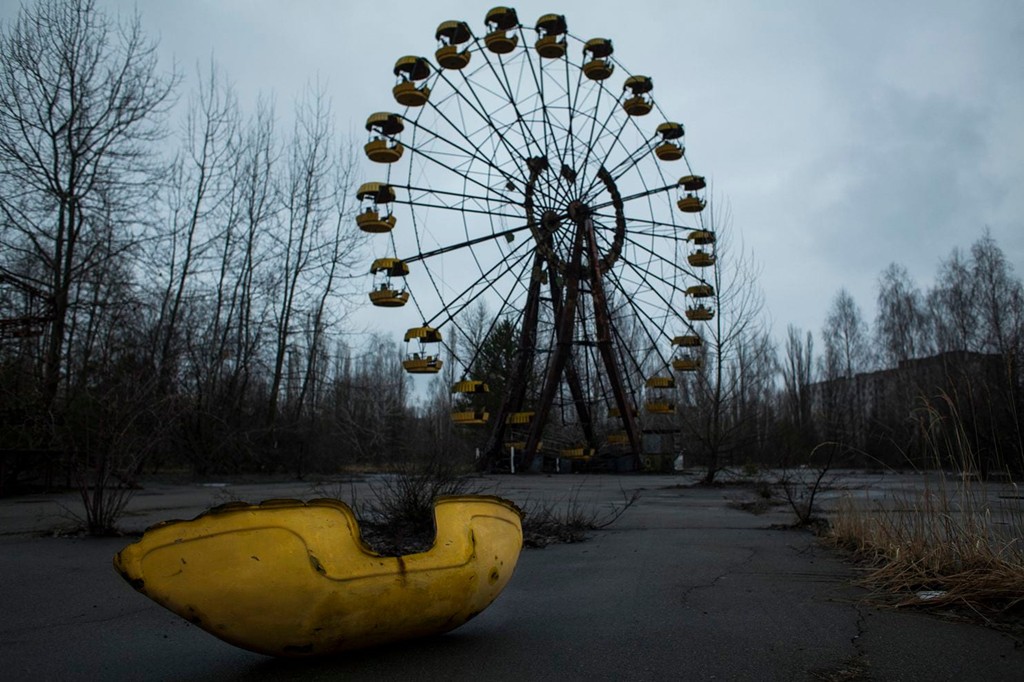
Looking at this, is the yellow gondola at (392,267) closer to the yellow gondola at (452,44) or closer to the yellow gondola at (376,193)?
the yellow gondola at (376,193)

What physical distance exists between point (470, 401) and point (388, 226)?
1579cm

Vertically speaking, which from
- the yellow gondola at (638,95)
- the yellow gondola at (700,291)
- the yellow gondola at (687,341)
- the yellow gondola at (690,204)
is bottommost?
the yellow gondola at (687,341)

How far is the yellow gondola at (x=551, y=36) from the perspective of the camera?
24203mm

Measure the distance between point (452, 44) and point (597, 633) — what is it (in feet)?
77.3

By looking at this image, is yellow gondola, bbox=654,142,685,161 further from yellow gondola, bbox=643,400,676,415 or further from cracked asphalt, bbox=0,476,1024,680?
cracked asphalt, bbox=0,476,1024,680

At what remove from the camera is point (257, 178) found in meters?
27.7

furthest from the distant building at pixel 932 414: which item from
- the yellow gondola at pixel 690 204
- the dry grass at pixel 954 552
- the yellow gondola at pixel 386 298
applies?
the yellow gondola at pixel 386 298

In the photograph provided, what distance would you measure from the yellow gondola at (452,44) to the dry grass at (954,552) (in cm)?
2160

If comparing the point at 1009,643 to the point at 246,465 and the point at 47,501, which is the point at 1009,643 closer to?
the point at 47,501

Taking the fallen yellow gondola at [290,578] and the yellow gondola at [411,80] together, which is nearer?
the fallen yellow gondola at [290,578]

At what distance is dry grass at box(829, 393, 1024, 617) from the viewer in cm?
418

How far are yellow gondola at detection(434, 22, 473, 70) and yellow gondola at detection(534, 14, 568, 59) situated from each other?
224 centimetres

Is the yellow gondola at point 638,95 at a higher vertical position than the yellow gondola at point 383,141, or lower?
higher

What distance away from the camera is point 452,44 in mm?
24797
